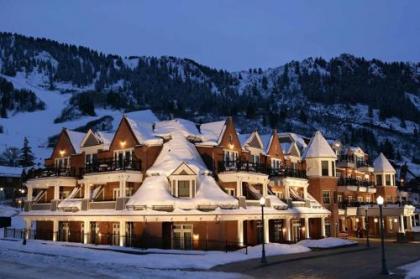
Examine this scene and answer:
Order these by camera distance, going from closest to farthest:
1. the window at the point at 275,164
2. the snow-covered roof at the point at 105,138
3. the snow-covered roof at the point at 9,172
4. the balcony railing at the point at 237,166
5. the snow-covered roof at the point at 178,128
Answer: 1. the balcony railing at the point at 237,166
2. the snow-covered roof at the point at 178,128
3. the snow-covered roof at the point at 105,138
4. the window at the point at 275,164
5. the snow-covered roof at the point at 9,172

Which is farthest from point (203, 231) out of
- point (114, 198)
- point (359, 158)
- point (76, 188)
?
point (359, 158)

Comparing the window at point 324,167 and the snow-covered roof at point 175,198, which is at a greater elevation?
the window at point 324,167

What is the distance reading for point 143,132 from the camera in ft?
170

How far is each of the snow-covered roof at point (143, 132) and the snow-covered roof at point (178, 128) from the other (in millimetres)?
845

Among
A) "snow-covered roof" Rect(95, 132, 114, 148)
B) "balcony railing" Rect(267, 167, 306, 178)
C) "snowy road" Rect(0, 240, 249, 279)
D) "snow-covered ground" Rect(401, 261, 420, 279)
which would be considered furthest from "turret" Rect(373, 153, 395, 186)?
"snowy road" Rect(0, 240, 249, 279)

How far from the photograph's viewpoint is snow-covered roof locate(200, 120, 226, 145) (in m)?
50.8

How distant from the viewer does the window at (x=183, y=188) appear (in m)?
46.5

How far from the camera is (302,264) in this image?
3344cm

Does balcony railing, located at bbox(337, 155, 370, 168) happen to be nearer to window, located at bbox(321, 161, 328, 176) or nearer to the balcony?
window, located at bbox(321, 161, 328, 176)

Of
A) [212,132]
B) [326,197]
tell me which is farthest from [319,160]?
[212,132]

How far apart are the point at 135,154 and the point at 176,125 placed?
16.7 ft

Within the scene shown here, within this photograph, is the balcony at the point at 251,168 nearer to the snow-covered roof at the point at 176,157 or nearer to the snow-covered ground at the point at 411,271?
the snow-covered roof at the point at 176,157

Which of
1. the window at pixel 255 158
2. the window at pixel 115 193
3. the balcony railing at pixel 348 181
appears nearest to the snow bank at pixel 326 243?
the window at pixel 255 158

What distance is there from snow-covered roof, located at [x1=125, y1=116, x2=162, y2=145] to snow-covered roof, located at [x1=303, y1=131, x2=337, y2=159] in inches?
918
